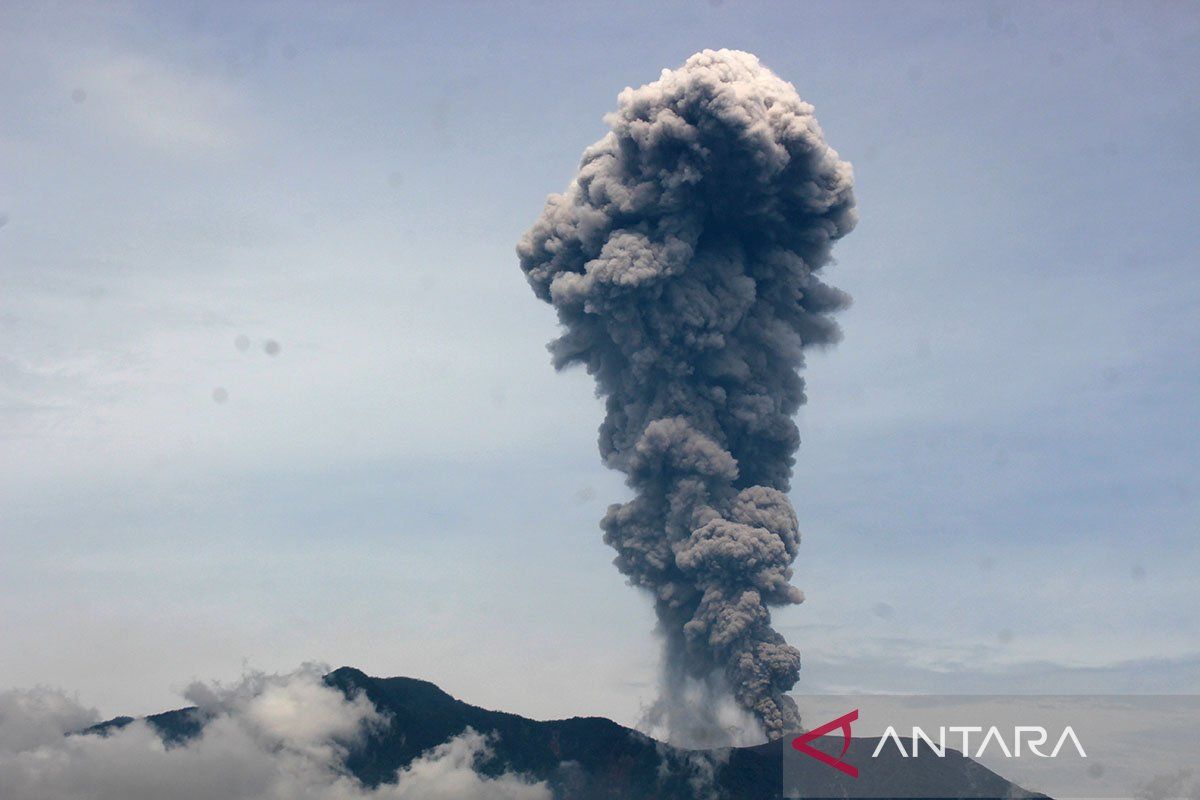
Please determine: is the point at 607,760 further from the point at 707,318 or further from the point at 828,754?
the point at 707,318

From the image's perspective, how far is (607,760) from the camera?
120000 mm

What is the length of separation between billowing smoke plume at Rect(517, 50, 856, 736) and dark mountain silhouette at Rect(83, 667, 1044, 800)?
62.1 ft

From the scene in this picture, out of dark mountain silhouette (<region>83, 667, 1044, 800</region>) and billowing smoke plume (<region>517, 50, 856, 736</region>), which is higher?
billowing smoke plume (<region>517, 50, 856, 736</region>)

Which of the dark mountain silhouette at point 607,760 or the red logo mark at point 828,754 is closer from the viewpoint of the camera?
the red logo mark at point 828,754

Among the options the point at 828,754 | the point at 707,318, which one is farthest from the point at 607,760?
the point at 707,318

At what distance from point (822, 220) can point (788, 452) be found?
14808 mm

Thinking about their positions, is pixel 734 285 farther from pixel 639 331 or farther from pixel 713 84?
pixel 713 84

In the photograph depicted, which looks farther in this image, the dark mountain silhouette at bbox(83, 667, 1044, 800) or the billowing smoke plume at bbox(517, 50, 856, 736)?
the dark mountain silhouette at bbox(83, 667, 1044, 800)

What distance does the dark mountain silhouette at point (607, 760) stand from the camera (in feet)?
333

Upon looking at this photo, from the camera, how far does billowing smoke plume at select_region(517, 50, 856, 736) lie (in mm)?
65812

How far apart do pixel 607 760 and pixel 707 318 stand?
6730 centimetres

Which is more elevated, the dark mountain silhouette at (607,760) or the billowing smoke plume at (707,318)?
the billowing smoke plume at (707,318)

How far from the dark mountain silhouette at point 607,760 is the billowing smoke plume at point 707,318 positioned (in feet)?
62.1

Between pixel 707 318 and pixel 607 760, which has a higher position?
pixel 707 318
